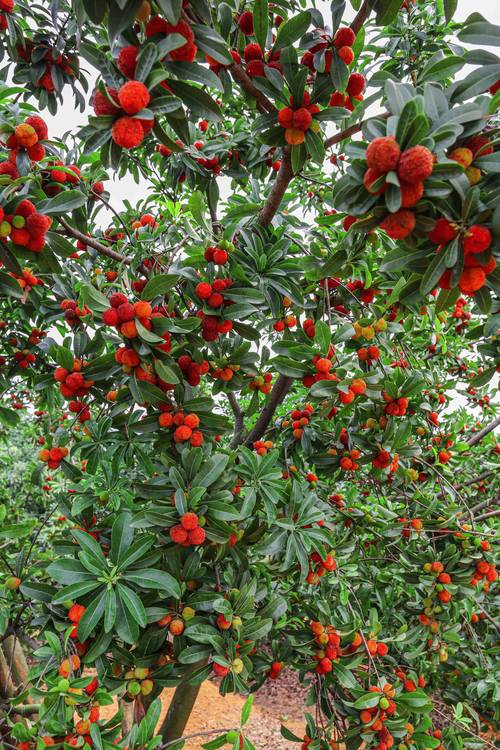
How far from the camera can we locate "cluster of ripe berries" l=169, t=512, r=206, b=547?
4.71 ft

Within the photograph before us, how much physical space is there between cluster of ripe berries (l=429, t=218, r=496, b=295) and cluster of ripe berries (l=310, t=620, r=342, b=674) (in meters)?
1.69

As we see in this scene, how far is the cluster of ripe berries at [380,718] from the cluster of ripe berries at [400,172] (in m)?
1.88

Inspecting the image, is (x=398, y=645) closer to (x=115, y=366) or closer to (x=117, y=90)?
(x=115, y=366)

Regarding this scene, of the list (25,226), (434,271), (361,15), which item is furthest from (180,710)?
(361,15)

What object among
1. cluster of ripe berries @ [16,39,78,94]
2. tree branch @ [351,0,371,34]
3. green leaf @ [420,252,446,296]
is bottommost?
green leaf @ [420,252,446,296]

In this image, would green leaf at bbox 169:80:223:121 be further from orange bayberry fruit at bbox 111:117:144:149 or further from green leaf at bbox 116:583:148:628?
green leaf at bbox 116:583:148:628

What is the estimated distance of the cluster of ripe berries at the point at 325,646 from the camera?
6.48 ft

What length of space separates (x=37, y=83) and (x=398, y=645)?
133 inches

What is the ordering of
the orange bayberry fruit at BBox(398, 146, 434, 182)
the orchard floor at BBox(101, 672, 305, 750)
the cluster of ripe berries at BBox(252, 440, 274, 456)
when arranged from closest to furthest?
1. the orange bayberry fruit at BBox(398, 146, 434, 182)
2. the cluster of ripe berries at BBox(252, 440, 274, 456)
3. the orchard floor at BBox(101, 672, 305, 750)

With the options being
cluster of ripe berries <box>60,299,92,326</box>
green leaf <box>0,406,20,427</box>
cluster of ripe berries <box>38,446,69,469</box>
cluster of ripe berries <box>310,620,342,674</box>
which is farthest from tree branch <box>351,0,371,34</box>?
cluster of ripe berries <box>310,620,342,674</box>

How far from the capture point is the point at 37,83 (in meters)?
2.35

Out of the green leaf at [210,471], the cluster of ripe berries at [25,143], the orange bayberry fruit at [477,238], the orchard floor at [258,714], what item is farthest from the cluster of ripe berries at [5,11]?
the orchard floor at [258,714]

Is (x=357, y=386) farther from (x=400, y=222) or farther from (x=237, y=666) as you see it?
(x=237, y=666)

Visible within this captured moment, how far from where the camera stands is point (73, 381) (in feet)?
5.29
